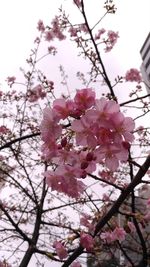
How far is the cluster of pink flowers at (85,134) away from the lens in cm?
199

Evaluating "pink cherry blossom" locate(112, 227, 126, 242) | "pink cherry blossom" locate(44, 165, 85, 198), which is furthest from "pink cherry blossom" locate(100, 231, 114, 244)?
"pink cherry blossom" locate(44, 165, 85, 198)

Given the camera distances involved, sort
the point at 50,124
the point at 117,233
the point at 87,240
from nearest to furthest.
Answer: the point at 50,124, the point at 87,240, the point at 117,233

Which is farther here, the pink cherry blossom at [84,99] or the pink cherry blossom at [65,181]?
the pink cherry blossom at [65,181]

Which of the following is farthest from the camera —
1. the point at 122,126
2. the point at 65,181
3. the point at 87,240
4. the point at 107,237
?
the point at 107,237

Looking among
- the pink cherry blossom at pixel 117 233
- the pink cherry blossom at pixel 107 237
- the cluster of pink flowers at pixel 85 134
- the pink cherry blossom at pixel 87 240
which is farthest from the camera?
the pink cherry blossom at pixel 107 237

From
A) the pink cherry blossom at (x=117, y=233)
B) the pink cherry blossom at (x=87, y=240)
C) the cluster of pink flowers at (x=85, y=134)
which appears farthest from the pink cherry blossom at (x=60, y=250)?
the cluster of pink flowers at (x=85, y=134)

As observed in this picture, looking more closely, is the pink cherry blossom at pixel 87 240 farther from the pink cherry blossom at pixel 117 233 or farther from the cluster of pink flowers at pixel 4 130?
the cluster of pink flowers at pixel 4 130

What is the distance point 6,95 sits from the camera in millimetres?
8531

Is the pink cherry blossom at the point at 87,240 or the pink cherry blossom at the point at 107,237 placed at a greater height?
the pink cherry blossom at the point at 107,237

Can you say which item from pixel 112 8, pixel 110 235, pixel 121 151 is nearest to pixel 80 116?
pixel 121 151

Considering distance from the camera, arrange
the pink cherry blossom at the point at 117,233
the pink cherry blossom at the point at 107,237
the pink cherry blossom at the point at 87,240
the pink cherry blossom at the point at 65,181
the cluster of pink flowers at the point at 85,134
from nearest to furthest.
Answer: the cluster of pink flowers at the point at 85,134
the pink cherry blossom at the point at 65,181
the pink cherry blossom at the point at 87,240
the pink cherry blossom at the point at 117,233
the pink cherry blossom at the point at 107,237

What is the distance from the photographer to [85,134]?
2031 mm

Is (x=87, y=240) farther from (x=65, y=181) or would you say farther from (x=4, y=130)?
(x=4, y=130)

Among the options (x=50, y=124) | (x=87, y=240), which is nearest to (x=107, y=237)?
(x=87, y=240)
